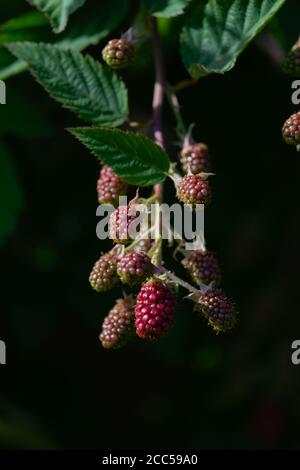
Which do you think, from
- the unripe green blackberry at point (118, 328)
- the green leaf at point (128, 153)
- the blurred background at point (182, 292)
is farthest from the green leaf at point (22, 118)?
the unripe green blackberry at point (118, 328)

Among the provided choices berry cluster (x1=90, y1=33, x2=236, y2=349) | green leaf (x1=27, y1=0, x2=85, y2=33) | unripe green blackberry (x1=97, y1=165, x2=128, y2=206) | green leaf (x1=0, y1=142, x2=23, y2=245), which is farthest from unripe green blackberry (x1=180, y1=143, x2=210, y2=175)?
green leaf (x1=0, y1=142, x2=23, y2=245)

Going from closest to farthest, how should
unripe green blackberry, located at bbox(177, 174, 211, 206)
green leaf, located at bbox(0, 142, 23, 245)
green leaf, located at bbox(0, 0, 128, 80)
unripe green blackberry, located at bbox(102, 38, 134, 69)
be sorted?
1. unripe green blackberry, located at bbox(177, 174, 211, 206)
2. unripe green blackberry, located at bbox(102, 38, 134, 69)
3. green leaf, located at bbox(0, 0, 128, 80)
4. green leaf, located at bbox(0, 142, 23, 245)

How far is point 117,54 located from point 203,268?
49 centimetres

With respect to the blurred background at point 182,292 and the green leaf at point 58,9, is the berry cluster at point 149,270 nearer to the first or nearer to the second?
the green leaf at point 58,9

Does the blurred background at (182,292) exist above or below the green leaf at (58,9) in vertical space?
below

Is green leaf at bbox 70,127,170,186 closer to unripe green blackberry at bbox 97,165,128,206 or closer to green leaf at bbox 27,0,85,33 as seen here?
unripe green blackberry at bbox 97,165,128,206

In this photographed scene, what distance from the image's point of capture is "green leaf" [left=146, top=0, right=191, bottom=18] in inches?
69.5

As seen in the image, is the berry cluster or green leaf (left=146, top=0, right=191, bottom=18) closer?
the berry cluster

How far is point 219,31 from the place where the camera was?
177cm

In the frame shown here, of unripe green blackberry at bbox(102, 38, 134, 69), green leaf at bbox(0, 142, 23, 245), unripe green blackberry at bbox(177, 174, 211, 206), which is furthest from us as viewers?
green leaf at bbox(0, 142, 23, 245)

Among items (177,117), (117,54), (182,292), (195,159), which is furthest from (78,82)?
(182,292)

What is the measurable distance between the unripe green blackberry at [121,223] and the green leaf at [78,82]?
353 mm

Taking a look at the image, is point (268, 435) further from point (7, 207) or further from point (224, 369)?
point (7, 207)

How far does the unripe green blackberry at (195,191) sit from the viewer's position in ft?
4.70
